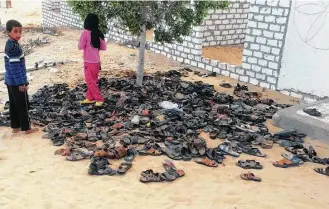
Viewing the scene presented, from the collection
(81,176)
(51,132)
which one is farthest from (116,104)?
(81,176)

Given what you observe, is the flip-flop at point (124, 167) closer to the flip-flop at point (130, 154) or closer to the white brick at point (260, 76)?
the flip-flop at point (130, 154)

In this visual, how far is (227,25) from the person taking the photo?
11.0 metres

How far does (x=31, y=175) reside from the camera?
4.66 metres

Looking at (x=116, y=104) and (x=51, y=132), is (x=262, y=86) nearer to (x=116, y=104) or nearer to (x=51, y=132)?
(x=116, y=104)

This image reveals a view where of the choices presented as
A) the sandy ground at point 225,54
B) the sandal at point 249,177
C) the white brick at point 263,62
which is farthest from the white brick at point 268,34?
the sandal at point 249,177

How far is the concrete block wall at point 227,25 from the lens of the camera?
10477 millimetres

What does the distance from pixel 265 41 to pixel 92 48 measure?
12.5 feet

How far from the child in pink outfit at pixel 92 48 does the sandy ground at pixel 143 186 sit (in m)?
1.61

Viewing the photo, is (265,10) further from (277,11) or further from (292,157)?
(292,157)

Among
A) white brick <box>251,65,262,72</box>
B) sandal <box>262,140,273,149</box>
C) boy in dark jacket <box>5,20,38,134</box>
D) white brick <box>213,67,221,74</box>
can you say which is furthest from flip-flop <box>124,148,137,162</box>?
white brick <box>213,67,221,74</box>

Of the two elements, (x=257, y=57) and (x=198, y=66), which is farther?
(x=198, y=66)

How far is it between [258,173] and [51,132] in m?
3.10

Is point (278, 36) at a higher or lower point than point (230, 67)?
higher

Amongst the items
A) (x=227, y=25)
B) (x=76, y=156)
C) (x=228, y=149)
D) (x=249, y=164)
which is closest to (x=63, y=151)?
(x=76, y=156)
